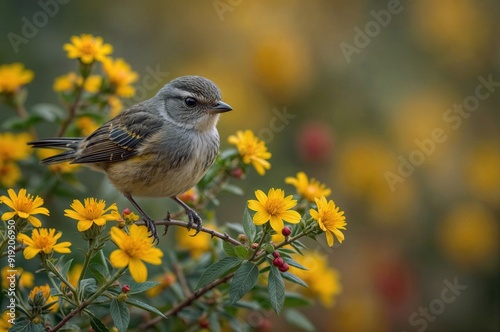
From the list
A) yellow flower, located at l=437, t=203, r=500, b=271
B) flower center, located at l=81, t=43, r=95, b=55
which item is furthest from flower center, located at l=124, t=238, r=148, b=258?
yellow flower, located at l=437, t=203, r=500, b=271

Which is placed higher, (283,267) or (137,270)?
(283,267)

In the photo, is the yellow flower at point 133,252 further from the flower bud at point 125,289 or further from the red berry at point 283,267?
the red berry at point 283,267

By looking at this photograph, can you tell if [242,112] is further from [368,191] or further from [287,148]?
[368,191]

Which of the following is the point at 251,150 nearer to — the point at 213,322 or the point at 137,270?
the point at 213,322

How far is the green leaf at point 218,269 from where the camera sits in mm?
2791

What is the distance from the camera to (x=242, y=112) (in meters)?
6.70

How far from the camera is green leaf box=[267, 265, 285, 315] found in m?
2.75

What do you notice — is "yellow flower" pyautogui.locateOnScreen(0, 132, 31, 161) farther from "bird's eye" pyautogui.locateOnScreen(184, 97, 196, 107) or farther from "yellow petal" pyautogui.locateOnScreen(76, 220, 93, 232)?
"yellow petal" pyautogui.locateOnScreen(76, 220, 93, 232)

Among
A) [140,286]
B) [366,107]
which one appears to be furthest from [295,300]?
[366,107]

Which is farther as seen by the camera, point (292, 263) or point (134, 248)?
point (292, 263)

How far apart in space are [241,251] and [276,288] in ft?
0.73

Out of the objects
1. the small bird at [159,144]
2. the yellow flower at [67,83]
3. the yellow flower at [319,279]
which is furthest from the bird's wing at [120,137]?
the yellow flower at [319,279]

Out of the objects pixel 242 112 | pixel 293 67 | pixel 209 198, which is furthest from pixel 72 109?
pixel 293 67

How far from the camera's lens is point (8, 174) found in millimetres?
3914
